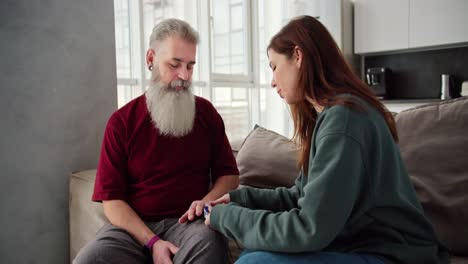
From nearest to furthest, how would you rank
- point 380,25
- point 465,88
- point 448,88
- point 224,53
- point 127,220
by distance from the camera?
point 127,220
point 224,53
point 465,88
point 448,88
point 380,25

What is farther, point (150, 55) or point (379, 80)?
point (379, 80)

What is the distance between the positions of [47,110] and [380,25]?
329cm

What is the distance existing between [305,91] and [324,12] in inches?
124

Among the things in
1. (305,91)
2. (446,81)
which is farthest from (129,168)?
(446,81)

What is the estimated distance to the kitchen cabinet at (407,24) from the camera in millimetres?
3476

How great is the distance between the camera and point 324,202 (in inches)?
31.9

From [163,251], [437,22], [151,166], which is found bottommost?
[163,251]

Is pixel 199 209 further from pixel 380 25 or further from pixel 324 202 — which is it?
pixel 380 25

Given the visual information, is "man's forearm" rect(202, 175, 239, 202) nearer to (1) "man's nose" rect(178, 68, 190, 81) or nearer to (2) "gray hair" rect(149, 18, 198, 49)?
(1) "man's nose" rect(178, 68, 190, 81)

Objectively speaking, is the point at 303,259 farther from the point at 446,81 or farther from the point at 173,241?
the point at 446,81

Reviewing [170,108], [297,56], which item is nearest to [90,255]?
[170,108]

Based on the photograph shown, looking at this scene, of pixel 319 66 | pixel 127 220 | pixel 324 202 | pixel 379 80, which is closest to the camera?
pixel 324 202

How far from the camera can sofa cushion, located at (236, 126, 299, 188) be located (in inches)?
64.2

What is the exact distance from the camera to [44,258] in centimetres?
167
